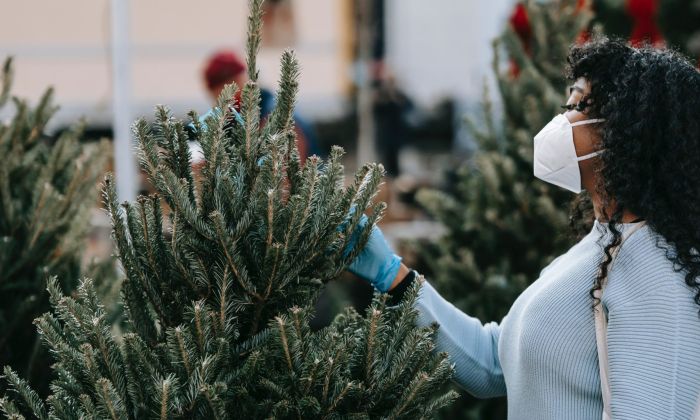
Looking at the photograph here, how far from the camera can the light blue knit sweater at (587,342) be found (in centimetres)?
170

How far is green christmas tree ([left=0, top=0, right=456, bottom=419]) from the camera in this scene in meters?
1.69

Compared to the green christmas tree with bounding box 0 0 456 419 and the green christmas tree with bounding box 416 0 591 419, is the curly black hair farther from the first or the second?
the green christmas tree with bounding box 416 0 591 419

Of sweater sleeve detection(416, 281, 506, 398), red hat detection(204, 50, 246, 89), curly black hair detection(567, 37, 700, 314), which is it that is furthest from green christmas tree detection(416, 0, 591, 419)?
red hat detection(204, 50, 246, 89)

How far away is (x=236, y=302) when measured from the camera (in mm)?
1751

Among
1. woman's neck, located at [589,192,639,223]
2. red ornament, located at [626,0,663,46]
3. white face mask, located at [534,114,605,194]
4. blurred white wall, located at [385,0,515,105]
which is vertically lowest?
blurred white wall, located at [385,0,515,105]

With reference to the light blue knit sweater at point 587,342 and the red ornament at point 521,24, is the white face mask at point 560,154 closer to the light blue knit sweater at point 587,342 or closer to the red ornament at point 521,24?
the light blue knit sweater at point 587,342

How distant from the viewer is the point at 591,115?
194 cm

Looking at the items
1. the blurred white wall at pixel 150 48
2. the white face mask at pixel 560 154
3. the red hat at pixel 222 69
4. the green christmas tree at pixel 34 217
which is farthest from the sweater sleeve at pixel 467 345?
the blurred white wall at pixel 150 48

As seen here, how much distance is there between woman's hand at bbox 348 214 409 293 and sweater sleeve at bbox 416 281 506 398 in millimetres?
76

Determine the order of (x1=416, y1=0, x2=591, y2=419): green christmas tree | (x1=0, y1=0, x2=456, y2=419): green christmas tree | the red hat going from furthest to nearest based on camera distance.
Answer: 1. the red hat
2. (x1=416, y1=0, x2=591, y2=419): green christmas tree
3. (x1=0, y1=0, x2=456, y2=419): green christmas tree

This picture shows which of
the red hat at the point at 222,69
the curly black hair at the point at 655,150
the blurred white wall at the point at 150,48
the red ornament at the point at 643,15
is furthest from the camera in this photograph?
the blurred white wall at the point at 150,48

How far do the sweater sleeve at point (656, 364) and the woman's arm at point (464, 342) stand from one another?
1.50ft

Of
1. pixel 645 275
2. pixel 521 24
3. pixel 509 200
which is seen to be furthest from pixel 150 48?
pixel 645 275

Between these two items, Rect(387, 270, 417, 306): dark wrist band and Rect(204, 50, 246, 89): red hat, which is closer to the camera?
Rect(387, 270, 417, 306): dark wrist band
